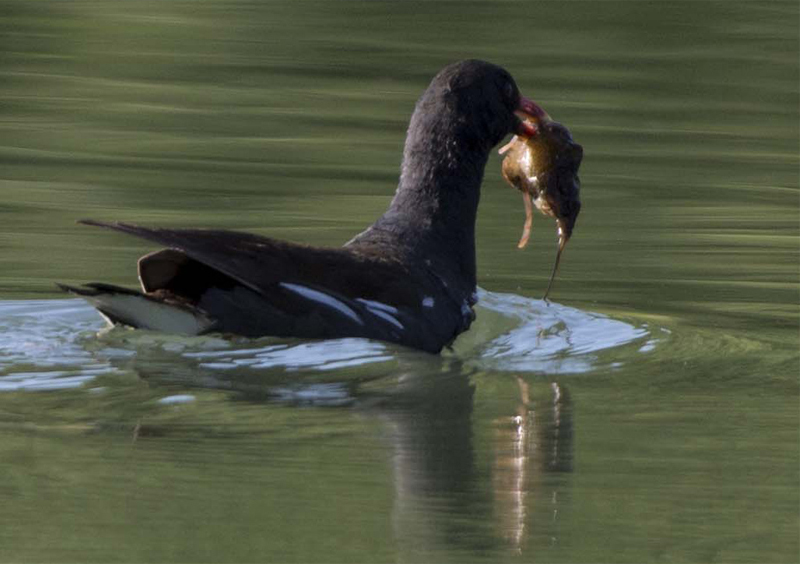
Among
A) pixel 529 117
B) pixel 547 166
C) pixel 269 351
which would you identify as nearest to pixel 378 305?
pixel 269 351

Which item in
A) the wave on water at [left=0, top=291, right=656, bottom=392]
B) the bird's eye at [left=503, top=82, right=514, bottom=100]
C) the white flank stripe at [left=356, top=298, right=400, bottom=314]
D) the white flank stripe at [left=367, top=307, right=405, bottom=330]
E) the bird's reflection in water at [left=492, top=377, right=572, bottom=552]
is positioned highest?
the bird's eye at [left=503, top=82, right=514, bottom=100]

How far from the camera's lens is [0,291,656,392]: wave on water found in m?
6.07

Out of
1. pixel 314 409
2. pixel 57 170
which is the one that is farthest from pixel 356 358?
pixel 57 170

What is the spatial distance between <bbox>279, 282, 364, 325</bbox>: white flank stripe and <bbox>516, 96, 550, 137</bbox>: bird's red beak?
1.50 metres

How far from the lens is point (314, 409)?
18.7 feet

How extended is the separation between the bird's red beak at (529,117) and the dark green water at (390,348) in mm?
671

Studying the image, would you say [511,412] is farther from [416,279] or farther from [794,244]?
[794,244]

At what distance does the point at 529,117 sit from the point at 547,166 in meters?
0.30

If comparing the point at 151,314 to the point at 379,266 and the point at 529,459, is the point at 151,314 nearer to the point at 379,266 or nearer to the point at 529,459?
the point at 379,266

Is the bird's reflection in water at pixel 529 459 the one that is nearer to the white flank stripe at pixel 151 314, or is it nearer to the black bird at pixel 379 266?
the black bird at pixel 379 266

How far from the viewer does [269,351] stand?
623 cm

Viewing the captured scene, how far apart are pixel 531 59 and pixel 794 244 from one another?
5088 millimetres

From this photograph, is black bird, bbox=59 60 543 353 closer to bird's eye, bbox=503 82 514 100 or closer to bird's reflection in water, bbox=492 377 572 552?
bird's eye, bbox=503 82 514 100

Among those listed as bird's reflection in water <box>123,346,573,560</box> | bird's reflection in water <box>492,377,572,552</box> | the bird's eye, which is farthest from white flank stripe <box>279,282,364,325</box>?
the bird's eye
